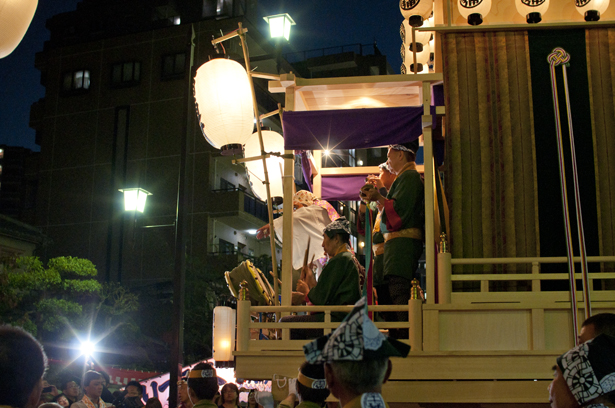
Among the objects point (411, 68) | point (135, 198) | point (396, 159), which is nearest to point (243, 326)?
point (396, 159)

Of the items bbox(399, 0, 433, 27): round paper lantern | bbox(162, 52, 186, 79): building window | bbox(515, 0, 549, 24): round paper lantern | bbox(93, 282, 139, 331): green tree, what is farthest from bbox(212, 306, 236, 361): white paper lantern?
bbox(162, 52, 186, 79): building window

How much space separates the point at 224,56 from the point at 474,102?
10.4ft

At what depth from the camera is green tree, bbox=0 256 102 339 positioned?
63.8ft

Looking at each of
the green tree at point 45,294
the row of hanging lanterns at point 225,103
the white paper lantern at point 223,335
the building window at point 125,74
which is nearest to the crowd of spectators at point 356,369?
the white paper lantern at point 223,335

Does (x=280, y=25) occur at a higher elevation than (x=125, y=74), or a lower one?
lower

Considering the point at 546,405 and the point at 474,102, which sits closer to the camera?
the point at 546,405

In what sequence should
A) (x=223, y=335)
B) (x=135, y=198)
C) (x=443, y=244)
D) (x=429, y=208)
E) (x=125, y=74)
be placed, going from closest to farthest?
(x=443, y=244) → (x=429, y=208) → (x=223, y=335) → (x=135, y=198) → (x=125, y=74)

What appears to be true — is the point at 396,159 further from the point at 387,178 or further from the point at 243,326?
the point at 243,326

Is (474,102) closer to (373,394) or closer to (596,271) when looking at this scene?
(596,271)

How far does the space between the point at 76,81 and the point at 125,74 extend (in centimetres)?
271

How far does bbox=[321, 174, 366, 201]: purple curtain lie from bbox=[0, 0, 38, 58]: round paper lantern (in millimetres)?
5208

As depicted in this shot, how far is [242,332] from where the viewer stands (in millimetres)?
5504

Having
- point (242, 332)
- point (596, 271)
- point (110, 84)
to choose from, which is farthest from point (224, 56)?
point (110, 84)

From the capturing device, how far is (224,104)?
7031 millimetres
